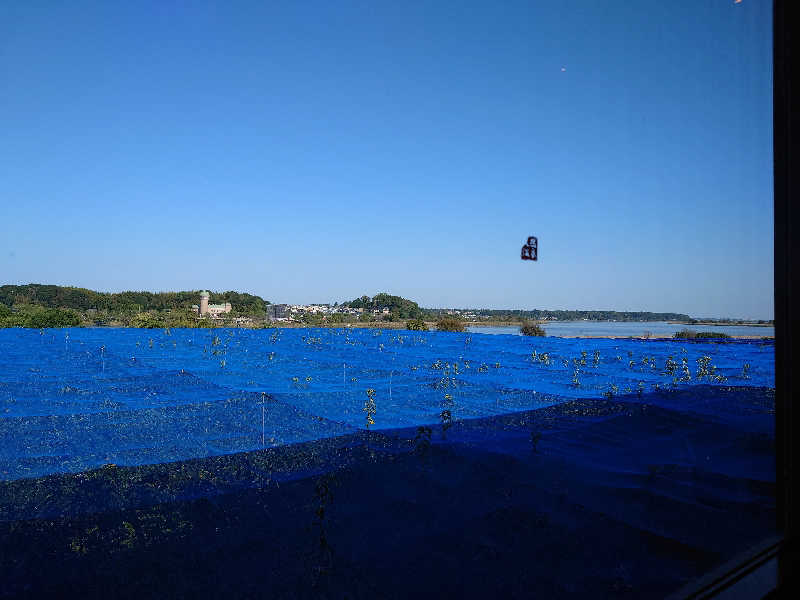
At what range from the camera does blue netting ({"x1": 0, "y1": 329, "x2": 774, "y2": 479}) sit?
229 cm

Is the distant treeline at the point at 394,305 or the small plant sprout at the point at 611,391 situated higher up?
the distant treeline at the point at 394,305

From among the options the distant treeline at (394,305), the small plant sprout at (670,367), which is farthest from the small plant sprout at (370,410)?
the distant treeline at (394,305)

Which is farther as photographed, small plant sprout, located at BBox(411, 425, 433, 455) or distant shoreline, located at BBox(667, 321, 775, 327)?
small plant sprout, located at BBox(411, 425, 433, 455)

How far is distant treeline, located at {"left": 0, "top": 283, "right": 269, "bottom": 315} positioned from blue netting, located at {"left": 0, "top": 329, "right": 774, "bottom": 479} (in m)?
0.44

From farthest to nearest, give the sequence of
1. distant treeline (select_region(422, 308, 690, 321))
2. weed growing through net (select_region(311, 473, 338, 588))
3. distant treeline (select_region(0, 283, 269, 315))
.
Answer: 1. distant treeline (select_region(422, 308, 690, 321))
2. distant treeline (select_region(0, 283, 269, 315))
3. weed growing through net (select_region(311, 473, 338, 588))

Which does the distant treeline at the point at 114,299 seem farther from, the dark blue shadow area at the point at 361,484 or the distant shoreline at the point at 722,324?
the distant shoreline at the point at 722,324

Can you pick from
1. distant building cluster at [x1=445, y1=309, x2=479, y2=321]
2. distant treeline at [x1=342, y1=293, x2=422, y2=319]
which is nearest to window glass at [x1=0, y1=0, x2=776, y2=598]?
distant building cluster at [x1=445, y1=309, x2=479, y2=321]

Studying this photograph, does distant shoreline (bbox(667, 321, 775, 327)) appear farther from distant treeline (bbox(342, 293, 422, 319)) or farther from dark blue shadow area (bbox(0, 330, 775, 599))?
distant treeline (bbox(342, 293, 422, 319))

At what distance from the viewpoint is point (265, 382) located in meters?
3.87

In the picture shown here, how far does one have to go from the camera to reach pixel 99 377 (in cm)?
354

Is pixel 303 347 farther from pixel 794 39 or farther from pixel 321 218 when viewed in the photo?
pixel 794 39

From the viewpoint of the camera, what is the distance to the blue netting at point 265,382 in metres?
2.29

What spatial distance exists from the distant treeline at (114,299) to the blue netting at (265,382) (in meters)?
0.44

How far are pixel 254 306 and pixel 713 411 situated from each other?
211 inches
